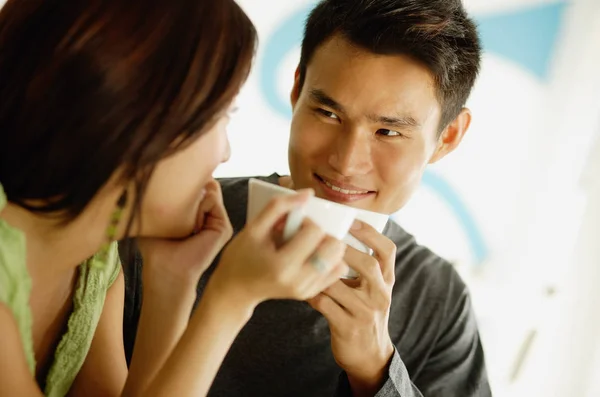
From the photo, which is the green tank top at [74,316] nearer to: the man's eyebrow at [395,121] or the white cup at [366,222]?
the white cup at [366,222]

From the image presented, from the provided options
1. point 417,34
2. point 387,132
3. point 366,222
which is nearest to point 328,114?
point 387,132

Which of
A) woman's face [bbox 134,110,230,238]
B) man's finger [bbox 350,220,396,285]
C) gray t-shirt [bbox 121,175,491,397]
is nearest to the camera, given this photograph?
woman's face [bbox 134,110,230,238]

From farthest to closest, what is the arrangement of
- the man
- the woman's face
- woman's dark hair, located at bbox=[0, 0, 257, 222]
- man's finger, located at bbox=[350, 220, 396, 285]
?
the man
man's finger, located at bbox=[350, 220, 396, 285]
the woman's face
woman's dark hair, located at bbox=[0, 0, 257, 222]

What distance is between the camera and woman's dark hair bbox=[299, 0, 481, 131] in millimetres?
1244

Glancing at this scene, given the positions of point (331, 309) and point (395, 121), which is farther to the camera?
point (395, 121)

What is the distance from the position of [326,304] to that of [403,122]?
457 millimetres

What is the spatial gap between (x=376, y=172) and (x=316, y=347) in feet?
1.49

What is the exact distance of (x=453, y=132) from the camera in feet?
4.86

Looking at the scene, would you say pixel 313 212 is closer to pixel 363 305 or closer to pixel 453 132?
pixel 363 305

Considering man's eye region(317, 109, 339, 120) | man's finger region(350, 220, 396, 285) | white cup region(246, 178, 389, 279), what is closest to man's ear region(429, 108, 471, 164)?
man's eye region(317, 109, 339, 120)

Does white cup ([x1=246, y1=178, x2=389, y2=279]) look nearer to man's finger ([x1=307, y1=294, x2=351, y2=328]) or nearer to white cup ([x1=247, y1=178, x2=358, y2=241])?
white cup ([x1=247, y1=178, x2=358, y2=241])

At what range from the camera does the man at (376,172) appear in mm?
1223

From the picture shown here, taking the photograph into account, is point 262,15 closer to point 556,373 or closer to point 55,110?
point 55,110

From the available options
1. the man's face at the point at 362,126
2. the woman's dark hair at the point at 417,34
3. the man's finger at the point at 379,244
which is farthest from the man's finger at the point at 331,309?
the woman's dark hair at the point at 417,34
